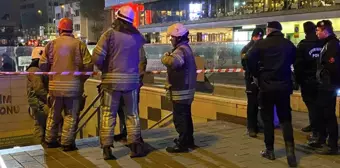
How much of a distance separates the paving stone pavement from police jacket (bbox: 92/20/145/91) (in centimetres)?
95

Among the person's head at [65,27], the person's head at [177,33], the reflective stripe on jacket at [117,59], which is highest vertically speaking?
the person's head at [65,27]

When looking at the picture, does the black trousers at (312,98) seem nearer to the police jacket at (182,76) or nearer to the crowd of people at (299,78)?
the crowd of people at (299,78)

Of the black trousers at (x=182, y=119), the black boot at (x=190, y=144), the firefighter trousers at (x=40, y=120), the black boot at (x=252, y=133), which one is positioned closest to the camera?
the black trousers at (x=182, y=119)

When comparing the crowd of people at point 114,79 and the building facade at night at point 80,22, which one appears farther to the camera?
the building facade at night at point 80,22

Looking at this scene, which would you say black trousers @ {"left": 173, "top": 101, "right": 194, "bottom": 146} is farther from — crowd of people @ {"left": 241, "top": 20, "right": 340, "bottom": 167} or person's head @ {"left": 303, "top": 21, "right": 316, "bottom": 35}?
person's head @ {"left": 303, "top": 21, "right": 316, "bottom": 35}

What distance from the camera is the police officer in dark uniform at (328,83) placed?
5219 millimetres

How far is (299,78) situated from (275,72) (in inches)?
39.3

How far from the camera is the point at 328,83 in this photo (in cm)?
530

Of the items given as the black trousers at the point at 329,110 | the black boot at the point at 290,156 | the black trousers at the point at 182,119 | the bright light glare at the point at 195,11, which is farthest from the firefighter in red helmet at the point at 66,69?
the bright light glare at the point at 195,11

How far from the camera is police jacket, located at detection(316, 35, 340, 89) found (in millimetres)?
5203

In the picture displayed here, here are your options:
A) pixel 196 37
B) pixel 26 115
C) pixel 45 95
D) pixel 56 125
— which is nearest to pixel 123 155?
pixel 56 125

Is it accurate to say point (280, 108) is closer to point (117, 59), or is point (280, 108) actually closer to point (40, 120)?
point (117, 59)

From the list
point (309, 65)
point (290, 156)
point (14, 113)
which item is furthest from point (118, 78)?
point (14, 113)

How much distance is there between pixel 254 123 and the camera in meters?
6.77
